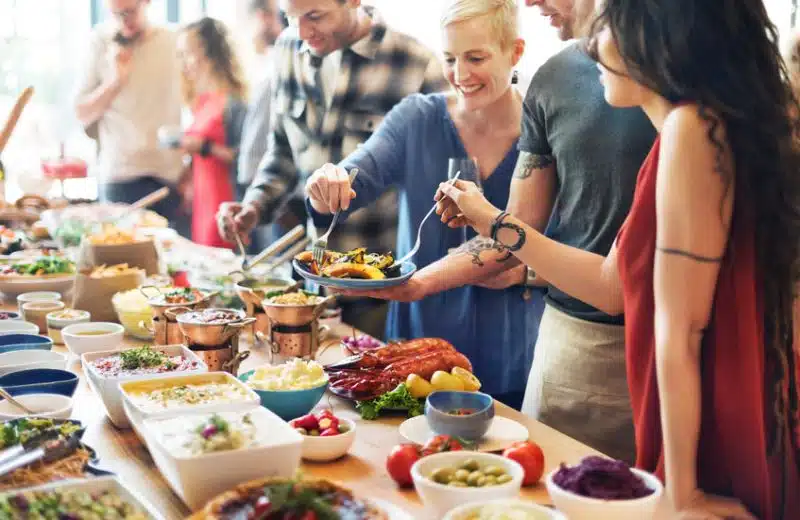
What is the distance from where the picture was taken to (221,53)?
583cm

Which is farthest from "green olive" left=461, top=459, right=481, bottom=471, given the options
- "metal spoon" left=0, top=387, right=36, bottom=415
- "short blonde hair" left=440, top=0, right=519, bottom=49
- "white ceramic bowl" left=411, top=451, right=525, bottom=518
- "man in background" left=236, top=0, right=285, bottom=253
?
"man in background" left=236, top=0, right=285, bottom=253

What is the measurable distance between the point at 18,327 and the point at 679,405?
6.52 ft

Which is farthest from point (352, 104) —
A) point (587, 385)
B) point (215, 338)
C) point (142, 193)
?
point (142, 193)

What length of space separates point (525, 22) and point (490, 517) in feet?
14.8

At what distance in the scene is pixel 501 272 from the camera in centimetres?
277

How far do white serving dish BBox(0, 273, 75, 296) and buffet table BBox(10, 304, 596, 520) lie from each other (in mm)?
1198

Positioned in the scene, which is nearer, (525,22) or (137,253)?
(137,253)

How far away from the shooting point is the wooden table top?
1.71 m

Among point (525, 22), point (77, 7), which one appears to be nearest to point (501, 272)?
point (525, 22)

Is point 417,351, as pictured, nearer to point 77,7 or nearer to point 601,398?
point 601,398

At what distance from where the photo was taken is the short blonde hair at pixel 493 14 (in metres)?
2.73

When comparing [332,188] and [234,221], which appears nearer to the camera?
[332,188]

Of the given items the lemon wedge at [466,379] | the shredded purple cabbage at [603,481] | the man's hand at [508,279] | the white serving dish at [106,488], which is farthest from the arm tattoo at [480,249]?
the white serving dish at [106,488]

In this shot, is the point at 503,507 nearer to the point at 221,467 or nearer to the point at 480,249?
the point at 221,467
